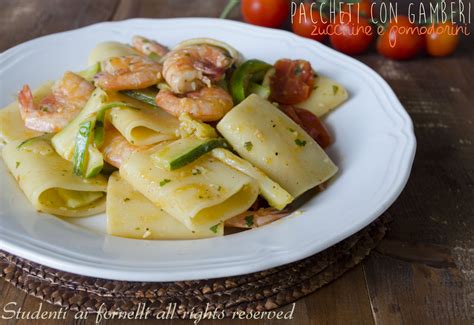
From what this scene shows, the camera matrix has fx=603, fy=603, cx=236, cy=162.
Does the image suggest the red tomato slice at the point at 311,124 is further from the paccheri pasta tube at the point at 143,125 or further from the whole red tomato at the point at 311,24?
the whole red tomato at the point at 311,24

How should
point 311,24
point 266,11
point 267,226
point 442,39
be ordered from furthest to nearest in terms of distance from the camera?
1. point 266,11
2. point 311,24
3. point 442,39
4. point 267,226

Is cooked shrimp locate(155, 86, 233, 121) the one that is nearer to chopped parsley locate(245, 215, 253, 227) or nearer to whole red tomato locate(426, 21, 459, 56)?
chopped parsley locate(245, 215, 253, 227)

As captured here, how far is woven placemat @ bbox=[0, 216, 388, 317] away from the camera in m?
2.54

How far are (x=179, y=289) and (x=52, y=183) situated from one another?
89 cm

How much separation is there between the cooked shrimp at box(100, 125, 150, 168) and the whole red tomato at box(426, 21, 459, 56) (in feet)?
9.64

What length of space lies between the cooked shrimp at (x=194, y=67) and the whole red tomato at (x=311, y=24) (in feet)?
5.89

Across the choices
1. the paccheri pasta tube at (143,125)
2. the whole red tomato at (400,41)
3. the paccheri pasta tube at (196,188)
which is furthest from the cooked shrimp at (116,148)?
the whole red tomato at (400,41)

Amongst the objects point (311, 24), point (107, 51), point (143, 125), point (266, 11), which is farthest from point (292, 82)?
point (266, 11)

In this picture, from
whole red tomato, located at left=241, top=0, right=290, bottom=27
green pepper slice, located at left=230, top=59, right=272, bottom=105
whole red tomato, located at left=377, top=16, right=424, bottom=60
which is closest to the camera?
green pepper slice, located at left=230, top=59, right=272, bottom=105

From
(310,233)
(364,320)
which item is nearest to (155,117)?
(310,233)

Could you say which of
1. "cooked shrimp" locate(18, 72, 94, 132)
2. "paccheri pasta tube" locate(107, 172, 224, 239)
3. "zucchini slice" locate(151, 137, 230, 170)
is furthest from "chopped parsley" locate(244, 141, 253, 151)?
"cooked shrimp" locate(18, 72, 94, 132)

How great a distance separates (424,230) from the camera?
3.08 metres

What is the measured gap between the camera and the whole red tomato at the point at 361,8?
5176mm

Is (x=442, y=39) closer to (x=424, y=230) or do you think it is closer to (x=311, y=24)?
(x=311, y=24)
